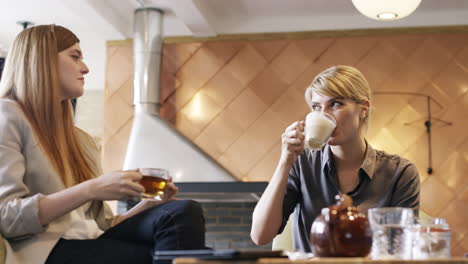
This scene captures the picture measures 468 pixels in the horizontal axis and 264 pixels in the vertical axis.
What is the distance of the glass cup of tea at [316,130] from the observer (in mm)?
1776

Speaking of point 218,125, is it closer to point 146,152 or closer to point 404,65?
point 146,152

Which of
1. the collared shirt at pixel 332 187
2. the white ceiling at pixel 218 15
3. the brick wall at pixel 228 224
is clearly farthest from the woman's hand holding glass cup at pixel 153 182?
the brick wall at pixel 228 224

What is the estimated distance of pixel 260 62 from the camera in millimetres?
4688

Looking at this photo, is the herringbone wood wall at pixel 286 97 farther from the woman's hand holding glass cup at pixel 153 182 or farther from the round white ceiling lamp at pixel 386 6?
the woman's hand holding glass cup at pixel 153 182

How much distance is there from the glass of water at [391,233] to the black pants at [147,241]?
0.48 metres

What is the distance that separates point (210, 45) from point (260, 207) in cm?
297

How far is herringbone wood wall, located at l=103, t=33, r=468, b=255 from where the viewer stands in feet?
14.3

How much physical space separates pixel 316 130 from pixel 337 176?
31cm

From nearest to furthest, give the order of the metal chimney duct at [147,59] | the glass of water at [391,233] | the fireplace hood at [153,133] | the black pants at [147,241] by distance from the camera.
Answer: the glass of water at [391,233]
the black pants at [147,241]
the fireplace hood at [153,133]
the metal chimney duct at [147,59]

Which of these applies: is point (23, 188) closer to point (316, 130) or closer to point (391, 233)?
point (316, 130)

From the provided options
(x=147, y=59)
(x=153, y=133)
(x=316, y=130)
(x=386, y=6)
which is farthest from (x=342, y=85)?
(x=147, y=59)

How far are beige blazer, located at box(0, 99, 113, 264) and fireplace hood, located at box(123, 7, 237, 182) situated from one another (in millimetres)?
2595

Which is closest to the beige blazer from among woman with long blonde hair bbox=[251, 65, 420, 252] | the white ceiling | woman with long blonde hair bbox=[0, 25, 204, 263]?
woman with long blonde hair bbox=[0, 25, 204, 263]

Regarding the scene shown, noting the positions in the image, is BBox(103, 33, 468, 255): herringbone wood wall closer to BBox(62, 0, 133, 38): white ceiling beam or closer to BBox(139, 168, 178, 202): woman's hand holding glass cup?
BBox(62, 0, 133, 38): white ceiling beam
